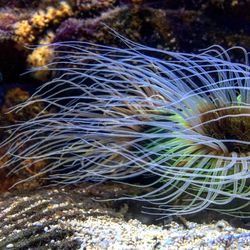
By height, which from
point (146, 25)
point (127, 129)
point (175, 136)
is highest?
point (146, 25)

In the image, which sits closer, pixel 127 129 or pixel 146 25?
pixel 127 129

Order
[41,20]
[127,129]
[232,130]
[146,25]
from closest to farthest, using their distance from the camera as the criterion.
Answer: [232,130], [127,129], [146,25], [41,20]

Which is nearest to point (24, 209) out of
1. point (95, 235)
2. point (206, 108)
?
point (95, 235)

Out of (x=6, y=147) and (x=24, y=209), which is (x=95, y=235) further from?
(x=6, y=147)

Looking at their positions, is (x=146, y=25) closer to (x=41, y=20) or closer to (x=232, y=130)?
(x=41, y=20)

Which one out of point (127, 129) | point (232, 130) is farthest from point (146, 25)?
point (232, 130)

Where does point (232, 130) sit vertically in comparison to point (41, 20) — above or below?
below

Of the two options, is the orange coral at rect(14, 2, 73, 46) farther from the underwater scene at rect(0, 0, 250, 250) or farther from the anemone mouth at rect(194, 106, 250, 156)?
the anemone mouth at rect(194, 106, 250, 156)

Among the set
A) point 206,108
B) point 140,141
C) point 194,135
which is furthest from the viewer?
point 140,141

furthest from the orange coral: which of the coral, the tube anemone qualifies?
the tube anemone

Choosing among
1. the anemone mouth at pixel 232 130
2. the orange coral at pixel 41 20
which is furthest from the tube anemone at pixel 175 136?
the orange coral at pixel 41 20
